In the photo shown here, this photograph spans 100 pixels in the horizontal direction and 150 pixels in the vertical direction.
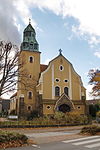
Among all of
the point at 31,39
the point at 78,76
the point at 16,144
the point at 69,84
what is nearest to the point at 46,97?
the point at 69,84

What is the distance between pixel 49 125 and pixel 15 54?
1082cm

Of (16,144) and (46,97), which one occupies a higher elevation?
(46,97)

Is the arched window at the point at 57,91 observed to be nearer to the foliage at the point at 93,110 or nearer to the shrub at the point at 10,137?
the foliage at the point at 93,110

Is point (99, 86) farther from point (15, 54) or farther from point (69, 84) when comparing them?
A: point (69, 84)

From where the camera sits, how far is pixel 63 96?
46250 millimetres

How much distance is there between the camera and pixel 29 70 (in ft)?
161

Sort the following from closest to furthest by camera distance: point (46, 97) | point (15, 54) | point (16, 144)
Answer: point (16, 144) → point (15, 54) → point (46, 97)

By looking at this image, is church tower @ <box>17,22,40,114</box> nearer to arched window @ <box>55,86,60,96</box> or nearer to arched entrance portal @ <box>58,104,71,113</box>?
arched window @ <box>55,86,60,96</box>

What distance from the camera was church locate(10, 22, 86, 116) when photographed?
45.2 meters

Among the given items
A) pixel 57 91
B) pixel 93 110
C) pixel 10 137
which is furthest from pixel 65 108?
pixel 10 137

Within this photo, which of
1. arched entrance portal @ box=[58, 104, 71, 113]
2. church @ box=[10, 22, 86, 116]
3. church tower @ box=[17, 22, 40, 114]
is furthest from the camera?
arched entrance portal @ box=[58, 104, 71, 113]

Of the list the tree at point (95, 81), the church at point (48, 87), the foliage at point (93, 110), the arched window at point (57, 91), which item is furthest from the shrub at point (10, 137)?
the foliage at point (93, 110)

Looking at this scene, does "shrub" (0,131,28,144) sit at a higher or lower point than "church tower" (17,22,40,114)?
lower

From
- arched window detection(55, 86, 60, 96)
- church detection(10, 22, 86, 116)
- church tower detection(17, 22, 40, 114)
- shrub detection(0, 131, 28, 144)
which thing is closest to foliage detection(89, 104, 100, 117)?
church detection(10, 22, 86, 116)
